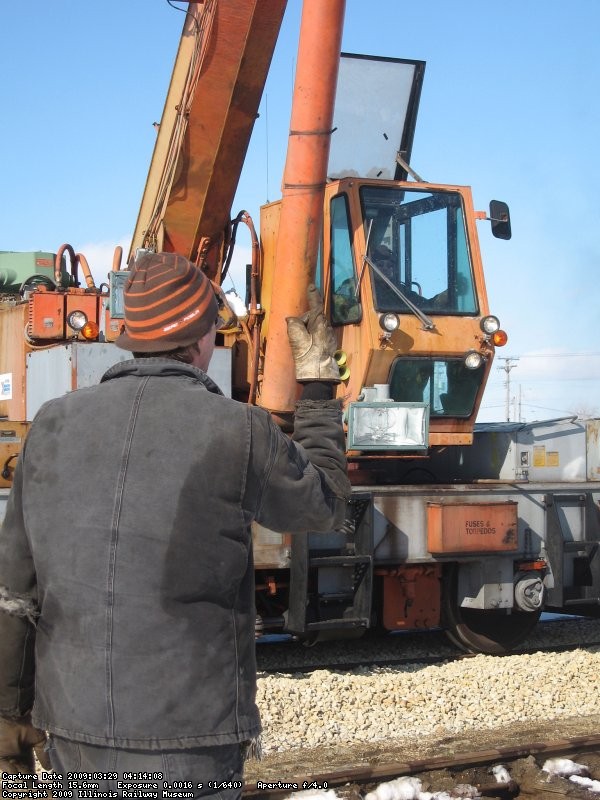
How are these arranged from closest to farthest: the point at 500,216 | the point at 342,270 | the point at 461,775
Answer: the point at 461,775 < the point at 342,270 < the point at 500,216

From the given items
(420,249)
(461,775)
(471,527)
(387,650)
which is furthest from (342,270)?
(461,775)

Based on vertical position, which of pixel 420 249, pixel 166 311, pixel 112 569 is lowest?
pixel 112 569

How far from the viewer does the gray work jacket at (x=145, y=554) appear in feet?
7.09

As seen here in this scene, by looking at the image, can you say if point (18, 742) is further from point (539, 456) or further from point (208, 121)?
point (539, 456)

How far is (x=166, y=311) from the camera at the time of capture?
2420 mm

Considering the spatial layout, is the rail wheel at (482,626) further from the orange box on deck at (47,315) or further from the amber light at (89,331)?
the orange box on deck at (47,315)

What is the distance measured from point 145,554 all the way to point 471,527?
19.3 feet

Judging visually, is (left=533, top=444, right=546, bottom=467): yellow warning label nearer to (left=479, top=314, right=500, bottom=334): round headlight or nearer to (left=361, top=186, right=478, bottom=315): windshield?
(left=479, top=314, right=500, bottom=334): round headlight

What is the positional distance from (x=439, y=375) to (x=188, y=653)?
6262 mm

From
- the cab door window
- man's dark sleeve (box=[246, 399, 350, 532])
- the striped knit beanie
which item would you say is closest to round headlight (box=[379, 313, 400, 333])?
the cab door window

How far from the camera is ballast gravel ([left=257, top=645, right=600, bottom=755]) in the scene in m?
5.96

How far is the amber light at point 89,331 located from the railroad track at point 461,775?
3528mm

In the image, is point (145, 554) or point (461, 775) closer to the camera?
point (145, 554)

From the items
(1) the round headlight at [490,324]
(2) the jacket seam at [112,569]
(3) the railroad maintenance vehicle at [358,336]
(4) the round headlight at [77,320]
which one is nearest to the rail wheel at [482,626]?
(3) the railroad maintenance vehicle at [358,336]
